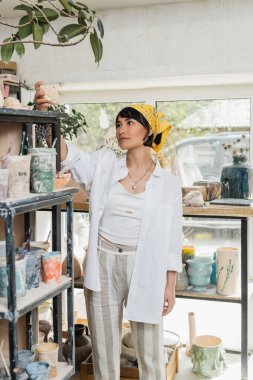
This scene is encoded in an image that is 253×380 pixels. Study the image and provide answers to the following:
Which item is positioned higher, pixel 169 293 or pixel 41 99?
pixel 41 99

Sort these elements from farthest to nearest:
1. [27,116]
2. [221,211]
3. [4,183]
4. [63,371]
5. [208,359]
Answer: [208,359]
[221,211]
[63,371]
[27,116]
[4,183]

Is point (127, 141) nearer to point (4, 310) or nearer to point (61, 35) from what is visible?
point (61, 35)

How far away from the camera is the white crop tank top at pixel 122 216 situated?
7.04ft

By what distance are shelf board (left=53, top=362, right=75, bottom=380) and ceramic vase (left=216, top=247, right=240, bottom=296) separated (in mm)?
1174

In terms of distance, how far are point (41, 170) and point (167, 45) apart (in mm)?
1529

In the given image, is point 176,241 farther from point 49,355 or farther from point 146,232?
point 49,355

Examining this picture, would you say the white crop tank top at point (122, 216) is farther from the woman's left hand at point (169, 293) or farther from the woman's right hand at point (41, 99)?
the woman's right hand at point (41, 99)

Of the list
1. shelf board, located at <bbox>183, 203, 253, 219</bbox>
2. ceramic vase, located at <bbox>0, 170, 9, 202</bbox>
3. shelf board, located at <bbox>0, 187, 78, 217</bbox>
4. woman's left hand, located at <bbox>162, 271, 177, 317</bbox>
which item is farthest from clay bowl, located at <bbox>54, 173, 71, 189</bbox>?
shelf board, located at <bbox>183, 203, 253, 219</bbox>

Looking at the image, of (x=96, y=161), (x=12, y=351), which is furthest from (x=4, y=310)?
(x=96, y=161)

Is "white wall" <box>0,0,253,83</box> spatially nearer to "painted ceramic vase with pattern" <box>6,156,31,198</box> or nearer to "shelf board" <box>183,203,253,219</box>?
"shelf board" <box>183,203,253,219</box>

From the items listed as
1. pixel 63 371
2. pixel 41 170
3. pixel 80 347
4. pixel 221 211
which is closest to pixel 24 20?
pixel 41 170

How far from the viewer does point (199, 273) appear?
286cm

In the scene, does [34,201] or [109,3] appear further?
[109,3]

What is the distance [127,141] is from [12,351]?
3.29ft
